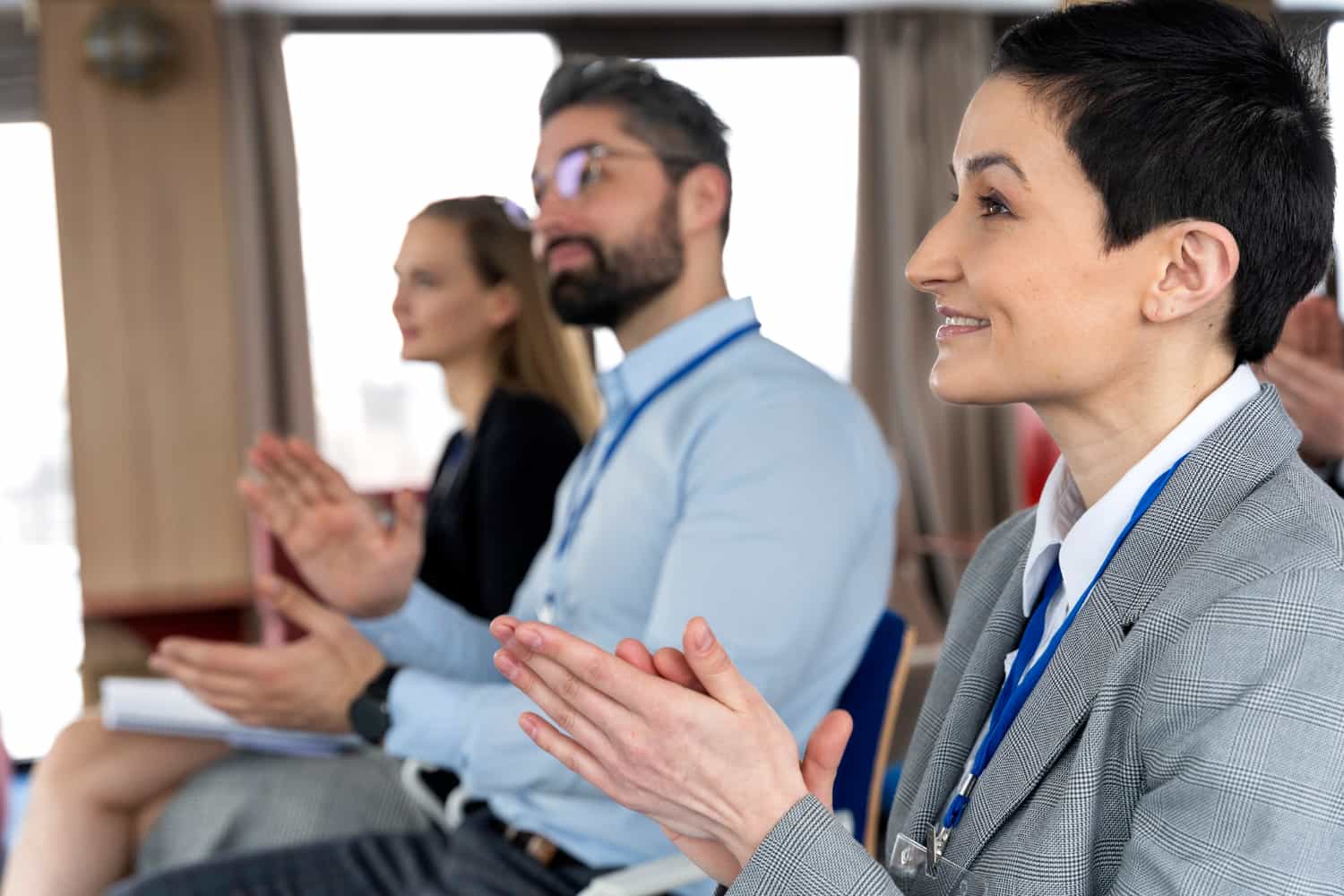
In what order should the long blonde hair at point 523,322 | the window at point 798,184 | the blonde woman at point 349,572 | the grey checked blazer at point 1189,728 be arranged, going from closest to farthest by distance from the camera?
the grey checked blazer at point 1189,728 < the blonde woman at point 349,572 < the long blonde hair at point 523,322 < the window at point 798,184

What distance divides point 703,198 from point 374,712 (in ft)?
2.94

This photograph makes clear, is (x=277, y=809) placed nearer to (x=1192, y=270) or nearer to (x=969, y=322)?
(x=969, y=322)

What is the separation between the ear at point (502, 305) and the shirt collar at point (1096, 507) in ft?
5.02

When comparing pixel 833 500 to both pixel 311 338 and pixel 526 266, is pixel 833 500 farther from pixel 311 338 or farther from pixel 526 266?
pixel 311 338

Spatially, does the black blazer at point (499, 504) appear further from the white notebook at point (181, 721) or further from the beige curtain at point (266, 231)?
the beige curtain at point (266, 231)

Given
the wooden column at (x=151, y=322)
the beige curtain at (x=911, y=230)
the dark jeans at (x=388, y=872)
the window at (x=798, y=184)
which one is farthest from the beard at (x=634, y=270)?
the beige curtain at (x=911, y=230)

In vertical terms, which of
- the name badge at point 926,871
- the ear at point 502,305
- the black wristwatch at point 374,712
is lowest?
the black wristwatch at point 374,712

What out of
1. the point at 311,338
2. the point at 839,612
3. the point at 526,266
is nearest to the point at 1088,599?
the point at 839,612

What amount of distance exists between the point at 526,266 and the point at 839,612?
3.66 ft

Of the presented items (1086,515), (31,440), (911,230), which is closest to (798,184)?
(911,230)

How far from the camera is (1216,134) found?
1.07m

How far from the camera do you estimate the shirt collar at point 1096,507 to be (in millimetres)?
1115

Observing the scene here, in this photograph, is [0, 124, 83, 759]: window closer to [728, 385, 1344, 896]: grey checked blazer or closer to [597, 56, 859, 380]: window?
[597, 56, 859, 380]: window

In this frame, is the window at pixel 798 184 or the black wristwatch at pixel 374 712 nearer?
the black wristwatch at pixel 374 712
